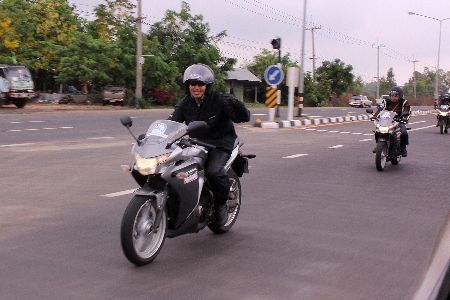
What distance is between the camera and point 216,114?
581 cm

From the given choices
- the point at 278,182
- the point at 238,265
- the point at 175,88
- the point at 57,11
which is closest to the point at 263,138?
the point at 278,182

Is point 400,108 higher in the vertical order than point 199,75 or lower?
lower

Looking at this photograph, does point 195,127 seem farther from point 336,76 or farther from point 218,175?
point 336,76

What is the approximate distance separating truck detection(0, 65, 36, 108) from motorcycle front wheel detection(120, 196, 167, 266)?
27977 mm

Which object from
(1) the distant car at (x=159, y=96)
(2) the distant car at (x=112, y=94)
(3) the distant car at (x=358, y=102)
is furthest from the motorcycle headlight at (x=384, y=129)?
(3) the distant car at (x=358, y=102)

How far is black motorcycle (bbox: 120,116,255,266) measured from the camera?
480 cm

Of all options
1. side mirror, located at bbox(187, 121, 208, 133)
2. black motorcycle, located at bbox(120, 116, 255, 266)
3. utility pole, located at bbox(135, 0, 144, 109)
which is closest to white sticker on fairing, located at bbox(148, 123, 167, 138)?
black motorcycle, located at bbox(120, 116, 255, 266)

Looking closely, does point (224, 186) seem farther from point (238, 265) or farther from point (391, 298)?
point (391, 298)

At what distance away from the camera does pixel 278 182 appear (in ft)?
31.9

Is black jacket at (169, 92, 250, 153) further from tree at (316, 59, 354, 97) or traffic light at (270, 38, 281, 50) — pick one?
tree at (316, 59, 354, 97)

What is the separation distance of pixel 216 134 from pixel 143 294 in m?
2.06

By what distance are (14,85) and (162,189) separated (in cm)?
2841

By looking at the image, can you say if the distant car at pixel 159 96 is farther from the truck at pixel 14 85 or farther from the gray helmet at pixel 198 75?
the gray helmet at pixel 198 75

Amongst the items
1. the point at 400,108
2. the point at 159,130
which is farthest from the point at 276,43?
the point at 159,130
